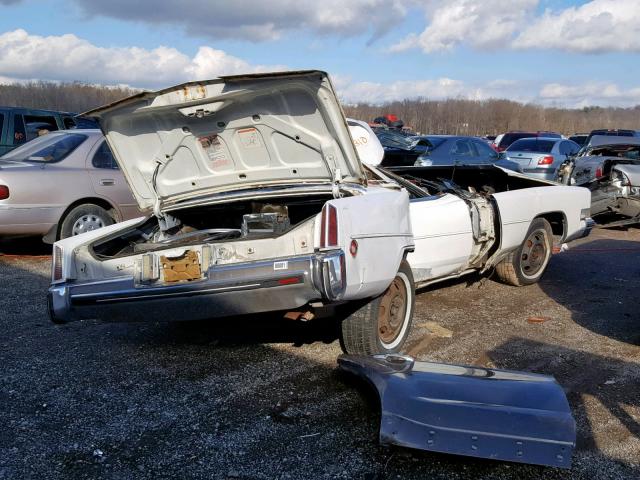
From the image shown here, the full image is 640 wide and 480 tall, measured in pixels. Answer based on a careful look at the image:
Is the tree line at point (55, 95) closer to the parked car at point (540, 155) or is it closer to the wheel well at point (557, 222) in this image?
the parked car at point (540, 155)

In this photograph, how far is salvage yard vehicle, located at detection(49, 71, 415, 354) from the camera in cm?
367

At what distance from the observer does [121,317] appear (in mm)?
3918

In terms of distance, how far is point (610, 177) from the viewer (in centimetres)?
1105

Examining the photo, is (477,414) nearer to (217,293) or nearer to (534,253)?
(217,293)

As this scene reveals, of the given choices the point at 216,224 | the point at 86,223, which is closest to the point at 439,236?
the point at 216,224

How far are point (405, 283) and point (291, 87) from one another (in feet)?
5.24

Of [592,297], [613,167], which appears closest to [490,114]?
[613,167]

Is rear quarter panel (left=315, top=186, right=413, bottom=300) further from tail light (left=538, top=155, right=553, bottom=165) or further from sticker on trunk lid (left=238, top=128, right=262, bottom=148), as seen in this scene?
tail light (left=538, top=155, right=553, bottom=165)

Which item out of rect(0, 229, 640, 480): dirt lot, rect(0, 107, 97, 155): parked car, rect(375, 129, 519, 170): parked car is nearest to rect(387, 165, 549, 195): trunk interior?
rect(0, 229, 640, 480): dirt lot

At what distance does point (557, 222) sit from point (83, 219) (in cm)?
551

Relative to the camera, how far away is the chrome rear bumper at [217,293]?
3.54m

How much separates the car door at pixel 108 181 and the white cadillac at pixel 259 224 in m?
3.20

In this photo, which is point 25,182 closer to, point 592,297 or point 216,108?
point 216,108

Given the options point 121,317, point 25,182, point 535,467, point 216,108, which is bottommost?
point 535,467
